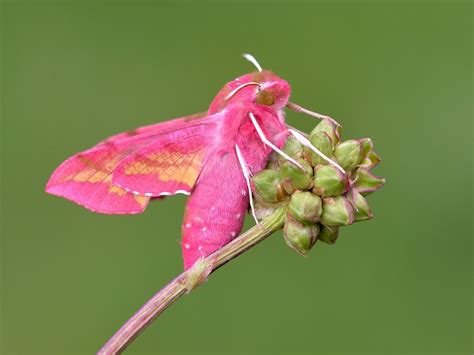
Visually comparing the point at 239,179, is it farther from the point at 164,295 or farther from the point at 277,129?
the point at 164,295

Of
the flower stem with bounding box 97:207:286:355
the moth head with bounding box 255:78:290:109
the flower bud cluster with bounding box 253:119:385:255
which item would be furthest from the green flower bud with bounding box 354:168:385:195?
the moth head with bounding box 255:78:290:109

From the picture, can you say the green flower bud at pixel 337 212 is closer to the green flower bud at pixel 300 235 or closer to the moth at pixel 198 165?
the green flower bud at pixel 300 235

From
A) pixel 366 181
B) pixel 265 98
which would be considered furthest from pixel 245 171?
pixel 366 181

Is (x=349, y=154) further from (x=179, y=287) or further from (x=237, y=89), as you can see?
(x=179, y=287)

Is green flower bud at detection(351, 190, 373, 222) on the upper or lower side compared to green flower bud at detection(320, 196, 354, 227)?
lower

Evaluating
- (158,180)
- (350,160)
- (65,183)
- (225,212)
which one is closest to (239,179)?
(225,212)

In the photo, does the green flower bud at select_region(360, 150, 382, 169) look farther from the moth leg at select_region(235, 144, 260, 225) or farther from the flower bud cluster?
the moth leg at select_region(235, 144, 260, 225)
